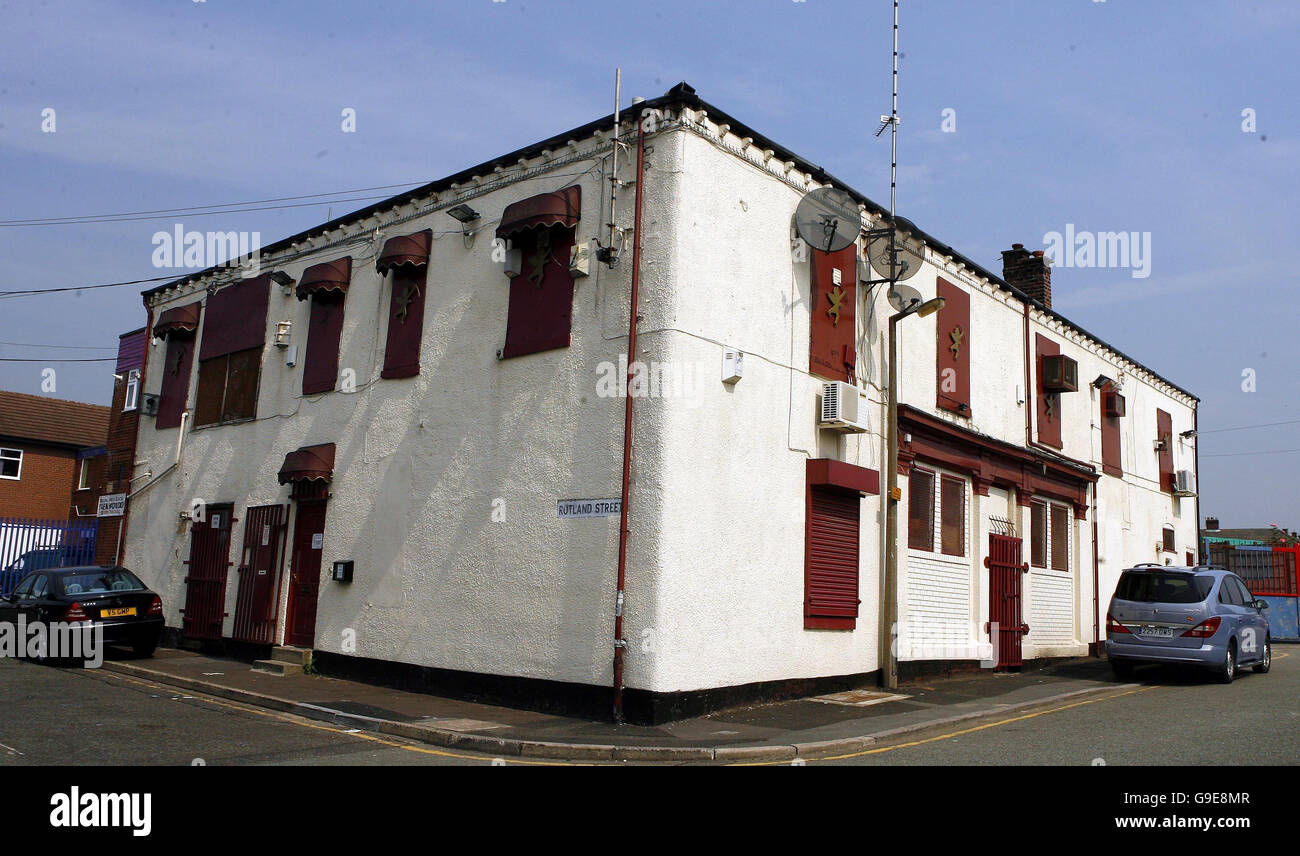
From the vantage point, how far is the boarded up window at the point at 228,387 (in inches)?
690

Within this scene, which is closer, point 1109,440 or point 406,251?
point 406,251

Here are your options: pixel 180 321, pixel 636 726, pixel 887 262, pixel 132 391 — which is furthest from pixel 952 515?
pixel 132 391

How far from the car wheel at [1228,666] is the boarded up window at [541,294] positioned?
A: 11116 mm

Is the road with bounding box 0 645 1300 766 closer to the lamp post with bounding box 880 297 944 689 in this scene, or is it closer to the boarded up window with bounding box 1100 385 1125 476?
the lamp post with bounding box 880 297 944 689

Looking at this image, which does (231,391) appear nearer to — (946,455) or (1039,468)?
(946,455)

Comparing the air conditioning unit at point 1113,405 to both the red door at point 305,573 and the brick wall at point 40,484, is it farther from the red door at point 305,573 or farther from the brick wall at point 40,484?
the brick wall at point 40,484

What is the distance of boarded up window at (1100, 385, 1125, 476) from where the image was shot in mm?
22172

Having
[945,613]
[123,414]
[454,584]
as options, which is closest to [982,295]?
[945,613]

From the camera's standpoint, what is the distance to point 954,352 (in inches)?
656

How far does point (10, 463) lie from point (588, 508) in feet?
103

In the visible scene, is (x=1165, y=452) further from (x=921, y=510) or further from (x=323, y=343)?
(x=323, y=343)

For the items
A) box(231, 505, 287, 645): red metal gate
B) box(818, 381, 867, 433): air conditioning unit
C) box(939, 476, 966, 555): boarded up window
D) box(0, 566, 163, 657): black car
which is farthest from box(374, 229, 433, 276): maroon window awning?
box(939, 476, 966, 555): boarded up window

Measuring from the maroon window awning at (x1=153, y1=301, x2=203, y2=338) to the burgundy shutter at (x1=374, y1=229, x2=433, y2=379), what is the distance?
6.51 m
